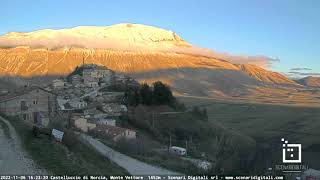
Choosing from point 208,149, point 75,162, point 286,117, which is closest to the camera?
point 75,162

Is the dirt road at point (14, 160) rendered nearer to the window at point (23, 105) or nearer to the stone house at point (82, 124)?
the stone house at point (82, 124)

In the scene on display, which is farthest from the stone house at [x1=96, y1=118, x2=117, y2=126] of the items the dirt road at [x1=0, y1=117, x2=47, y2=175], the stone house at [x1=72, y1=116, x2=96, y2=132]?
the dirt road at [x1=0, y1=117, x2=47, y2=175]

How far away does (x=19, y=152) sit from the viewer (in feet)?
57.4

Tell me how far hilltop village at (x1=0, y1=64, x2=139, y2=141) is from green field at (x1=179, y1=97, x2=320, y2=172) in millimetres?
13365

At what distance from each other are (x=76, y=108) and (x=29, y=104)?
1243cm

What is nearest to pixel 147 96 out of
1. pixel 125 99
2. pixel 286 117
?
pixel 125 99

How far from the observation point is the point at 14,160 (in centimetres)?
1617

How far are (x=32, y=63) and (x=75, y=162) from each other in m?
182

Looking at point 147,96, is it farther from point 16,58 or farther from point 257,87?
point 16,58

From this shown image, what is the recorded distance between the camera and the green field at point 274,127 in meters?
41.7

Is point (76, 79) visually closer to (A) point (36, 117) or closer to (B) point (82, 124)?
(B) point (82, 124)

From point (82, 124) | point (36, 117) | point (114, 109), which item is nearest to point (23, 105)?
point (36, 117)

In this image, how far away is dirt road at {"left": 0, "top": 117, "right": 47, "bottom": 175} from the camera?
47.6 ft

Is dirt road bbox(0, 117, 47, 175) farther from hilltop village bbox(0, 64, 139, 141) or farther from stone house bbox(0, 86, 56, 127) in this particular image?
stone house bbox(0, 86, 56, 127)
